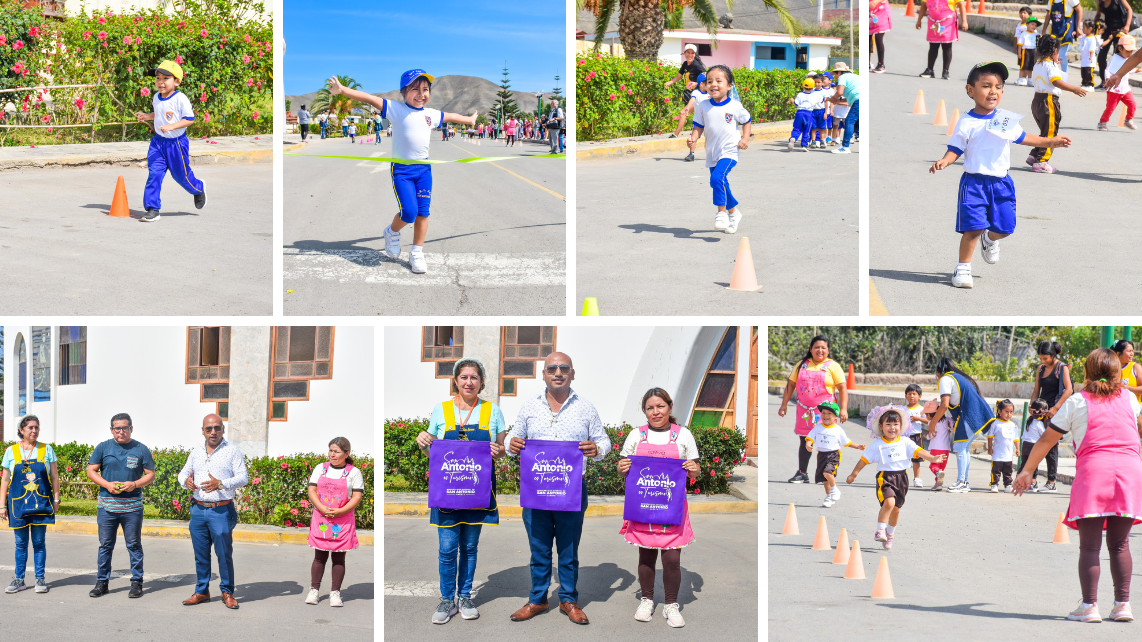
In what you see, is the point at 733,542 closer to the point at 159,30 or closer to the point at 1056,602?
the point at 1056,602

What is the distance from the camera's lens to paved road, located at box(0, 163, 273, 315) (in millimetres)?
6207

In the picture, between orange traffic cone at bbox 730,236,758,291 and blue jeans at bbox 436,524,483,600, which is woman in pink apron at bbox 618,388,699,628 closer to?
blue jeans at bbox 436,524,483,600

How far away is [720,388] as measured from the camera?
319 inches

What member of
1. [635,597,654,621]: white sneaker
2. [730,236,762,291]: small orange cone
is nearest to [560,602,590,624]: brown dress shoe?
[635,597,654,621]: white sneaker

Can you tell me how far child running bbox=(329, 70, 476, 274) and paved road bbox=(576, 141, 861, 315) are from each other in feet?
3.99

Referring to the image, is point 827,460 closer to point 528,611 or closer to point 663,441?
point 663,441

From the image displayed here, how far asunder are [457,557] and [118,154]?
11.0 m

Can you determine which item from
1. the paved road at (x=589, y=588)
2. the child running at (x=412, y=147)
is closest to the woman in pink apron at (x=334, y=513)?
the paved road at (x=589, y=588)

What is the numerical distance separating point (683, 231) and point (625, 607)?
9.97 feet

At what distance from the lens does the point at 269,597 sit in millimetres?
6398

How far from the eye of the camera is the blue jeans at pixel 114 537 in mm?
6277

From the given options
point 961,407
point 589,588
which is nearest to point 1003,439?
point 961,407

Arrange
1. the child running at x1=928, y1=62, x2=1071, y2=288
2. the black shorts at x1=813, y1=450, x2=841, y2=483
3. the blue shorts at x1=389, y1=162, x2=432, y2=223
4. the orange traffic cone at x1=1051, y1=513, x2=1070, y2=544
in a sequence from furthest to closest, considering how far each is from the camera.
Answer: the black shorts at x1=813, y1=450, x2=841, y2=483, the orange traffic cone at x1=1051, y1=513, x2=1070, y2=544, the blue shorts at x1=389, y1=162, x2=432, y2=223, the child running at x1=928, y1=62, x2=1071, y2=288

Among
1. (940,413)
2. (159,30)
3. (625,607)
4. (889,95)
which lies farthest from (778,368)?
(159,30)
